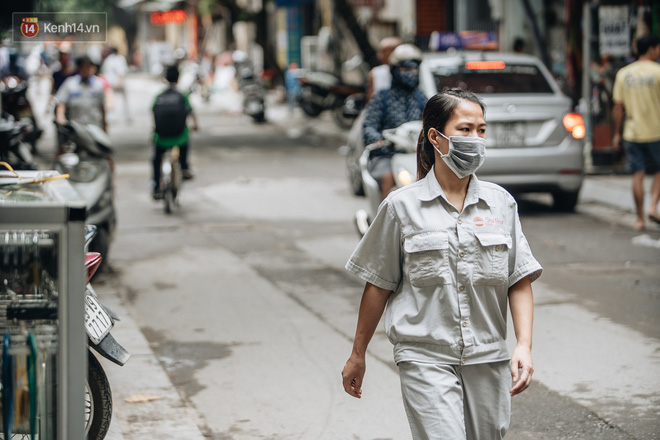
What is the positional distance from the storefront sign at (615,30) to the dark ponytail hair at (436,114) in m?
11.5

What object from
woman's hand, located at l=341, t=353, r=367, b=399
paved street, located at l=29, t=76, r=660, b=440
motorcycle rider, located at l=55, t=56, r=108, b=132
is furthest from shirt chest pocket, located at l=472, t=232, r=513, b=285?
motorcycle rider, located at l=55, t=56, r=108, b=132

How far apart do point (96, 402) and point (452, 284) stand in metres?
1.88

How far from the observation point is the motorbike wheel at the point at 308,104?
25.7 meters

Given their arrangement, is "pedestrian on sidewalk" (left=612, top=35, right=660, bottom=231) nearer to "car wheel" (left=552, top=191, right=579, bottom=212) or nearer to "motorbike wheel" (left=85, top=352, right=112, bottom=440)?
"car wheel" (left=552, top=191, right=579, bottom=212)

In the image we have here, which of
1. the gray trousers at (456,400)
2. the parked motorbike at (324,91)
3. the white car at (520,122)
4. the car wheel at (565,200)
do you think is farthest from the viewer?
the parked motorbike at (324,91)

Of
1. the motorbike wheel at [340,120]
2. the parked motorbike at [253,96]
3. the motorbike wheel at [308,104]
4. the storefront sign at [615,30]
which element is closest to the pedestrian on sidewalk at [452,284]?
the storefront sign at [615,30]

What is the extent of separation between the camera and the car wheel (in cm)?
1162

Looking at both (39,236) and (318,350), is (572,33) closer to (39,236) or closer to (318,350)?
(318,350)

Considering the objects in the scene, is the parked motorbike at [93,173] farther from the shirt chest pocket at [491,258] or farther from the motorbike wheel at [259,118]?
the motorbike wheel at [259,118]

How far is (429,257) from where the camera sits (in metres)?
3.30

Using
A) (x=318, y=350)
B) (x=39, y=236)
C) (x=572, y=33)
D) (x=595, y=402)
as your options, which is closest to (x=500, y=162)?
(x=318, y=350)

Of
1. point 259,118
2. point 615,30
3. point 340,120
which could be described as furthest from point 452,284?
point 259,118

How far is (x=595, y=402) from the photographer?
5305 millimetres

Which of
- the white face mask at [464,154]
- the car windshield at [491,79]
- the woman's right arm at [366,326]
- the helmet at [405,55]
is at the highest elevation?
the helmet at [405,55]
